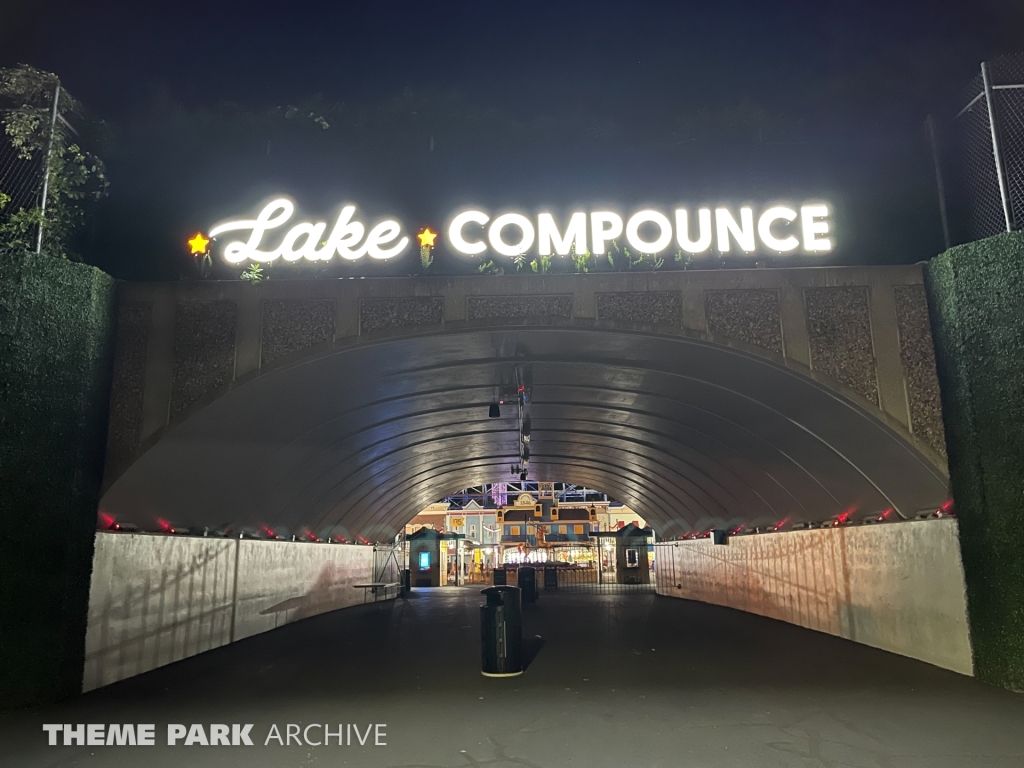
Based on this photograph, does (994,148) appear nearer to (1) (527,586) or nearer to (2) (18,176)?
(2) (18,176)

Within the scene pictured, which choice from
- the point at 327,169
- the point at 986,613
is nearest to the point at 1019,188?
the point at 986,613

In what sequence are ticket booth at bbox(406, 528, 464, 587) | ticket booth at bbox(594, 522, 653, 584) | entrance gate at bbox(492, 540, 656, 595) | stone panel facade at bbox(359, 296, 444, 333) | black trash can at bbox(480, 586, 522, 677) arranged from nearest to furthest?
1. black trash can at bbox(480, 586, 522, 677)
2. stone panel facade at bbox(359, 296, 444, 333)
3. entrance gate at bbox(492, 540, 656, 595)
4. ticket booth at bbox(594, 522, 653, 584)
5. ticket booth at bbox(406, 528, 464, 587)

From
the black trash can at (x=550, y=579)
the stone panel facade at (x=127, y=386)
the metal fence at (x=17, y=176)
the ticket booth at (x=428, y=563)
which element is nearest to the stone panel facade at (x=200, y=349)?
the stone panel facade at (x=127, y=386)

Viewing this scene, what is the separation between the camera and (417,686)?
8766mm

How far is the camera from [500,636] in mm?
9375

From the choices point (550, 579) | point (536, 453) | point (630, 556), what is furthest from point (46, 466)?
point (630, 556)

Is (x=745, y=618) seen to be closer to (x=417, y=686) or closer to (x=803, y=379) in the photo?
(x=803, y=379)

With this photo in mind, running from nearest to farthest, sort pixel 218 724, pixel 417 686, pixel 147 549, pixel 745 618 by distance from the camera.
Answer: pixel 218 724
pixel 417 686
pixel 147 549
pixel 745 618

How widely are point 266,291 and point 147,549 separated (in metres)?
4.25

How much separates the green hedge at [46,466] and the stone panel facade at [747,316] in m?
8.25

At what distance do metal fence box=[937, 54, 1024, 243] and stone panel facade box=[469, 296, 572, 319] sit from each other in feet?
18.9

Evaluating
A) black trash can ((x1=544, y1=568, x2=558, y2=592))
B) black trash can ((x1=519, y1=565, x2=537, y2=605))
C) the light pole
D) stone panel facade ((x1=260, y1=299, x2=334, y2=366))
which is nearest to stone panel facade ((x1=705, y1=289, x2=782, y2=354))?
stone panel facade ((x1=260, y1=299, x2=334, y2=366))

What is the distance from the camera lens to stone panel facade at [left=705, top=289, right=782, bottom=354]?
9.37 m

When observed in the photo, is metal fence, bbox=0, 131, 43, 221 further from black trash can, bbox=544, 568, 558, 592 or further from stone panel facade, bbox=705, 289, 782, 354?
black trash can, bbox=544, 568, 558, 592
